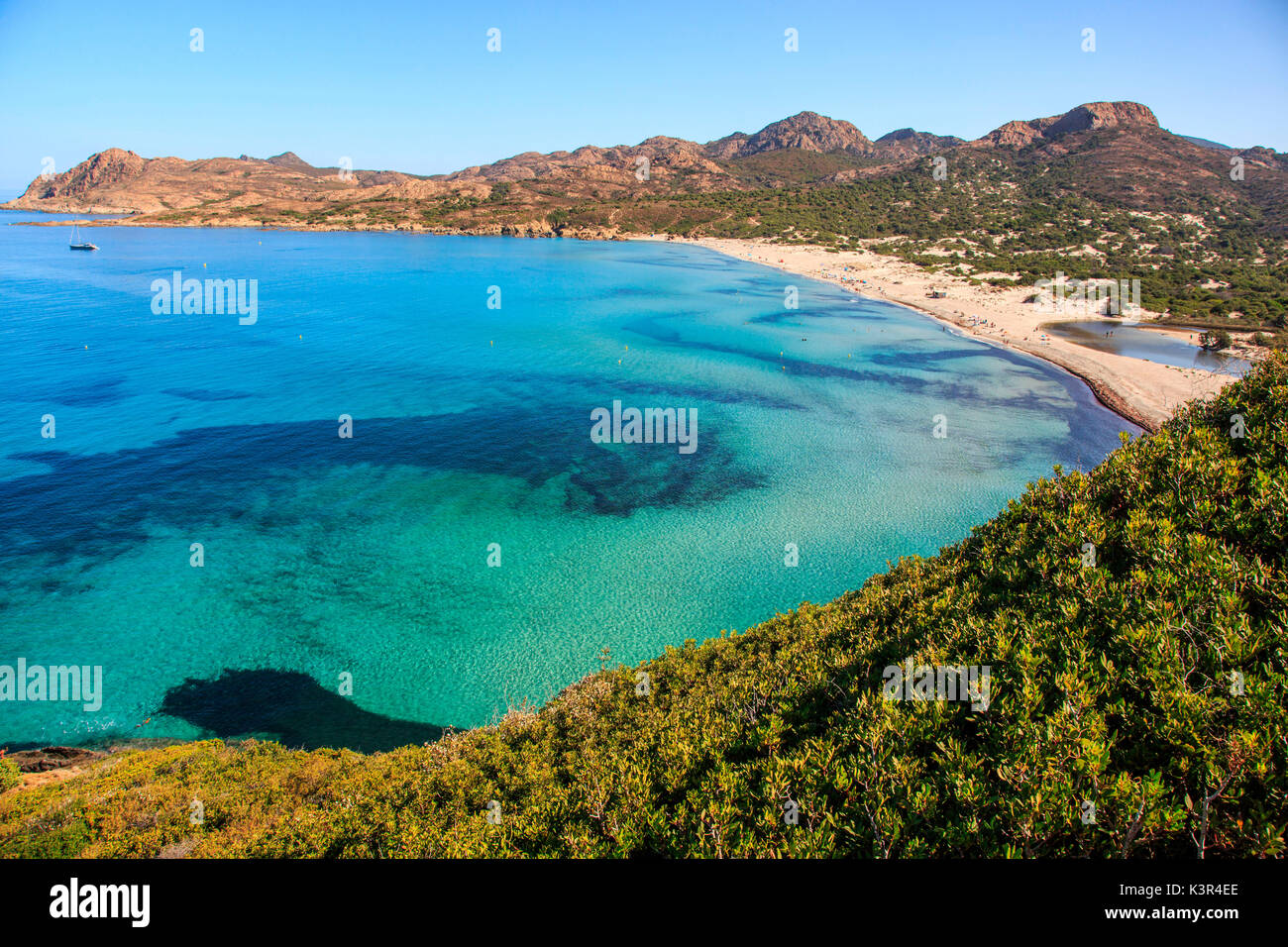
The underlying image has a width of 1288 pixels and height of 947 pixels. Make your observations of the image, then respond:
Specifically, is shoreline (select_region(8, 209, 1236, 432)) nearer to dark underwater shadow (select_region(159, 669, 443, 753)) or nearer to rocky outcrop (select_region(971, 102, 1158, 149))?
dark underwater shadow (select_region(159, 669, 443, 753))

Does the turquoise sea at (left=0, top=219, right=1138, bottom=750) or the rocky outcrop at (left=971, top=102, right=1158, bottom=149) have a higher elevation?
the rocky outcrop at (left=971, top=102, right=1158, bottom=149)

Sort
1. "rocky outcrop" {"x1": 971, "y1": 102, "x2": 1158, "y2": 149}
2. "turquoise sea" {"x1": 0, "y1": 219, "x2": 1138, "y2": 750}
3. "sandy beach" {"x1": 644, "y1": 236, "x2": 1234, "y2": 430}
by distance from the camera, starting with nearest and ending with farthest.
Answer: "turquoise sea" {"x1": 0, "y1": 219, "x2": 1138, "y2": 750} → "sandy beach" {"x1": 644, "y1": 236, "x2": 1234, "y2": 430} → "rocky outcrop" {"x1": 971, "y1": 102, "x2": 1158, "y2": 149}

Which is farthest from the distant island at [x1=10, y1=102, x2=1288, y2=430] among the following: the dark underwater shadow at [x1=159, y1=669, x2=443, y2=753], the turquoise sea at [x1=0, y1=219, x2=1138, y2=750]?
the dark underwater shadow at [x1=159, y1=669, x2=443, y2=753]

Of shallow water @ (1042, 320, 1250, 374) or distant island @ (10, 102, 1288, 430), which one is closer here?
shallow water @ (1042, 320, 1250, 374)

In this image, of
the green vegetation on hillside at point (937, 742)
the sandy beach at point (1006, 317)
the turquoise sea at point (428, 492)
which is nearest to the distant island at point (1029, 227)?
the sandy beach at point (1006, 317)

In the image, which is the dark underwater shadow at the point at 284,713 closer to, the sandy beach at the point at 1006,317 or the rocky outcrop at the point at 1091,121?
the sandy beach at the point at 1006,317

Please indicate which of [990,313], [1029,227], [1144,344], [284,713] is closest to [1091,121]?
[1029,227]

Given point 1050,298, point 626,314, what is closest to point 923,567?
point 626,314

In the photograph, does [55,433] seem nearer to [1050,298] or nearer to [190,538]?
[190,538]
